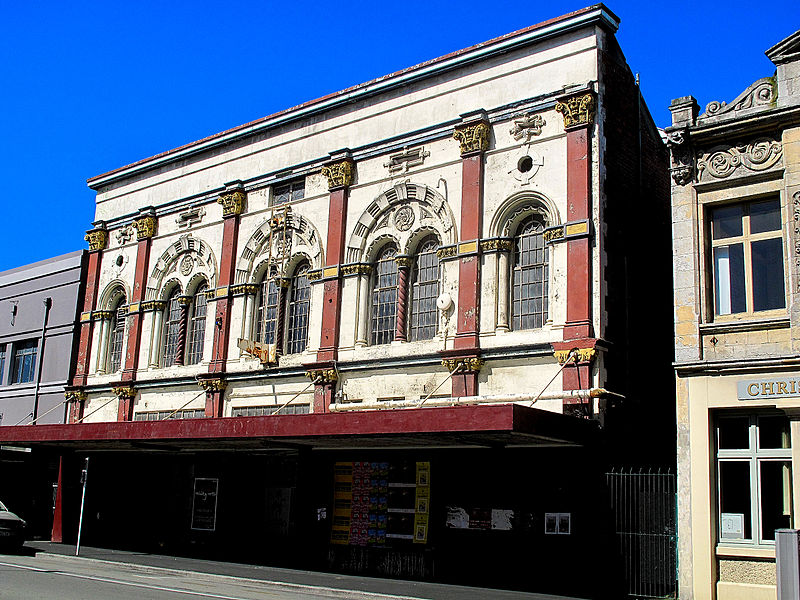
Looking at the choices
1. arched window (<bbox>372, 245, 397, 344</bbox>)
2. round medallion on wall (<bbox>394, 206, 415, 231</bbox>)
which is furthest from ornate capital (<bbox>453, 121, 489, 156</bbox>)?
arched window (<bbox>372, 245, 397, 344</bbox>)

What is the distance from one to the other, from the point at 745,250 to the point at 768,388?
2676 mm

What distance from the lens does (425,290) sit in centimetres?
2234

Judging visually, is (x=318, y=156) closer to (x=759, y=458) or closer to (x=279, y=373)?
(x=279, y=373)

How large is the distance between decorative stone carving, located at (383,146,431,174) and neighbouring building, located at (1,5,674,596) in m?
0.05

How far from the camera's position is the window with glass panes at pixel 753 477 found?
15.2 metres

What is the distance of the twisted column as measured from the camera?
22.3m

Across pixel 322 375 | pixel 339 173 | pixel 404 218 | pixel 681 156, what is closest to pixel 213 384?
pixel 322 375

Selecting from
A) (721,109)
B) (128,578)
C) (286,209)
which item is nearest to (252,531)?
(128,578)

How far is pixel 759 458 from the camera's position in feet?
50.7

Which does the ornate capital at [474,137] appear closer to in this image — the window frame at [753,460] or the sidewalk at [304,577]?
the window frame at [753,460]

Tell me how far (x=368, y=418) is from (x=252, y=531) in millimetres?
9436

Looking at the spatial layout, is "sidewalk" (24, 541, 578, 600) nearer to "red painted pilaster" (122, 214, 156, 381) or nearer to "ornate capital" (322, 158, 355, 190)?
"red painted pilaster" (122, 214, 156, 381)

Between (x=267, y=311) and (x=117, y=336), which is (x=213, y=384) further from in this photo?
(x=117, y=336)

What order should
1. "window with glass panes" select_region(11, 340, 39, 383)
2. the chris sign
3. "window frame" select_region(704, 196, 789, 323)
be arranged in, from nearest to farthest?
the chris sign → "window frame" select_region(704, 196, 789, 323) → "window with glass panes" select_region(11, 340, 39, 383)
